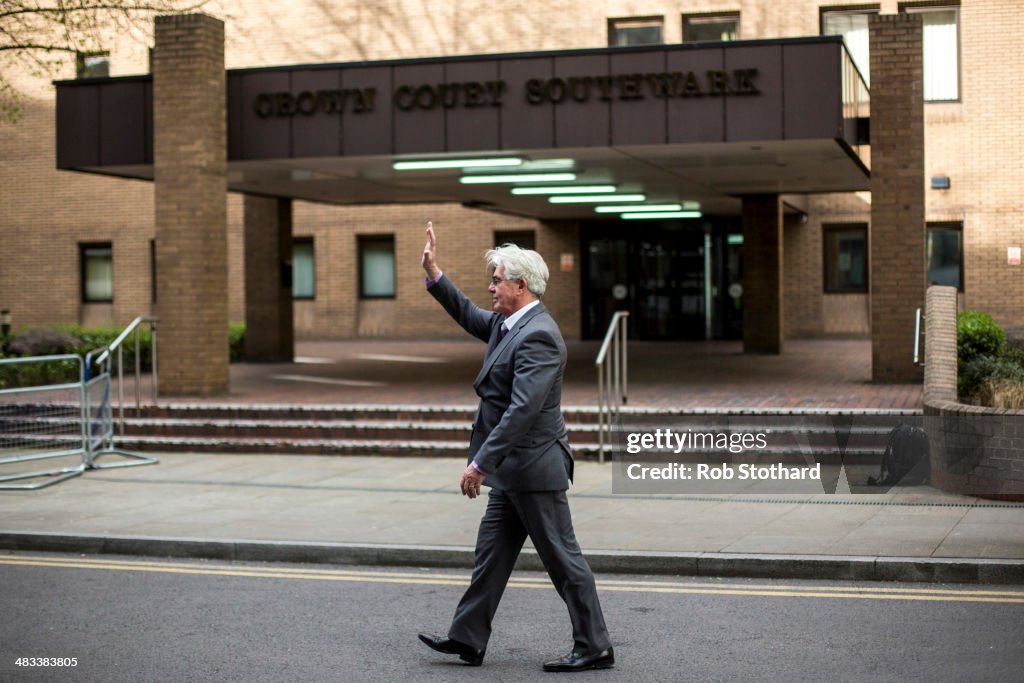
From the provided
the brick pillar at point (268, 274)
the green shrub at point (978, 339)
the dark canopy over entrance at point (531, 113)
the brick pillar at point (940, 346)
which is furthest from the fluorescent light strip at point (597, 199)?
the brick pillar at point (940, 346)

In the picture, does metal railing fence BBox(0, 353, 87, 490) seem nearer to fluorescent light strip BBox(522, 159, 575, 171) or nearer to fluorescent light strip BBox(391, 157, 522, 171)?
fluorescent light strip BBox(391, 157, 522, 171)

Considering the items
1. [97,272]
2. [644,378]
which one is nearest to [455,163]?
[644,378]

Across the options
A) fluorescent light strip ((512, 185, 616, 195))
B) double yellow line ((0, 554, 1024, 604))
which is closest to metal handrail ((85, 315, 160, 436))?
double yellow line ((0, 554, 1024, 604))

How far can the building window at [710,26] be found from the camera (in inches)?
1149

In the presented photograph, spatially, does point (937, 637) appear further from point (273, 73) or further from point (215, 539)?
point (273, 73)

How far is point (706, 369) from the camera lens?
837 inches

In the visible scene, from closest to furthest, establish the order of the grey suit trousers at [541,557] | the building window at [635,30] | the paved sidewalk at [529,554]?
the grey suit trousers at [541,557], the paved sidewalk at [529,554], the building window at [635,30]

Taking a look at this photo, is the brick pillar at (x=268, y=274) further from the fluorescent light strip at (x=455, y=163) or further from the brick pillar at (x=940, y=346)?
the brick pillar at (x=940, y=346)

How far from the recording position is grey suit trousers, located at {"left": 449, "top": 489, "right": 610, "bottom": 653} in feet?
19.8

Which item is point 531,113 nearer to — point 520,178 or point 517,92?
point 517,92

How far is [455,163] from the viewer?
706 inches

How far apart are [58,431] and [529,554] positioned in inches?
276

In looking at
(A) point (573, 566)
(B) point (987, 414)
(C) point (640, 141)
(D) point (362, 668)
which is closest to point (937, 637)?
(A) point (573, 566)

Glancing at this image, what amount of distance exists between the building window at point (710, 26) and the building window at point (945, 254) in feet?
20.2
